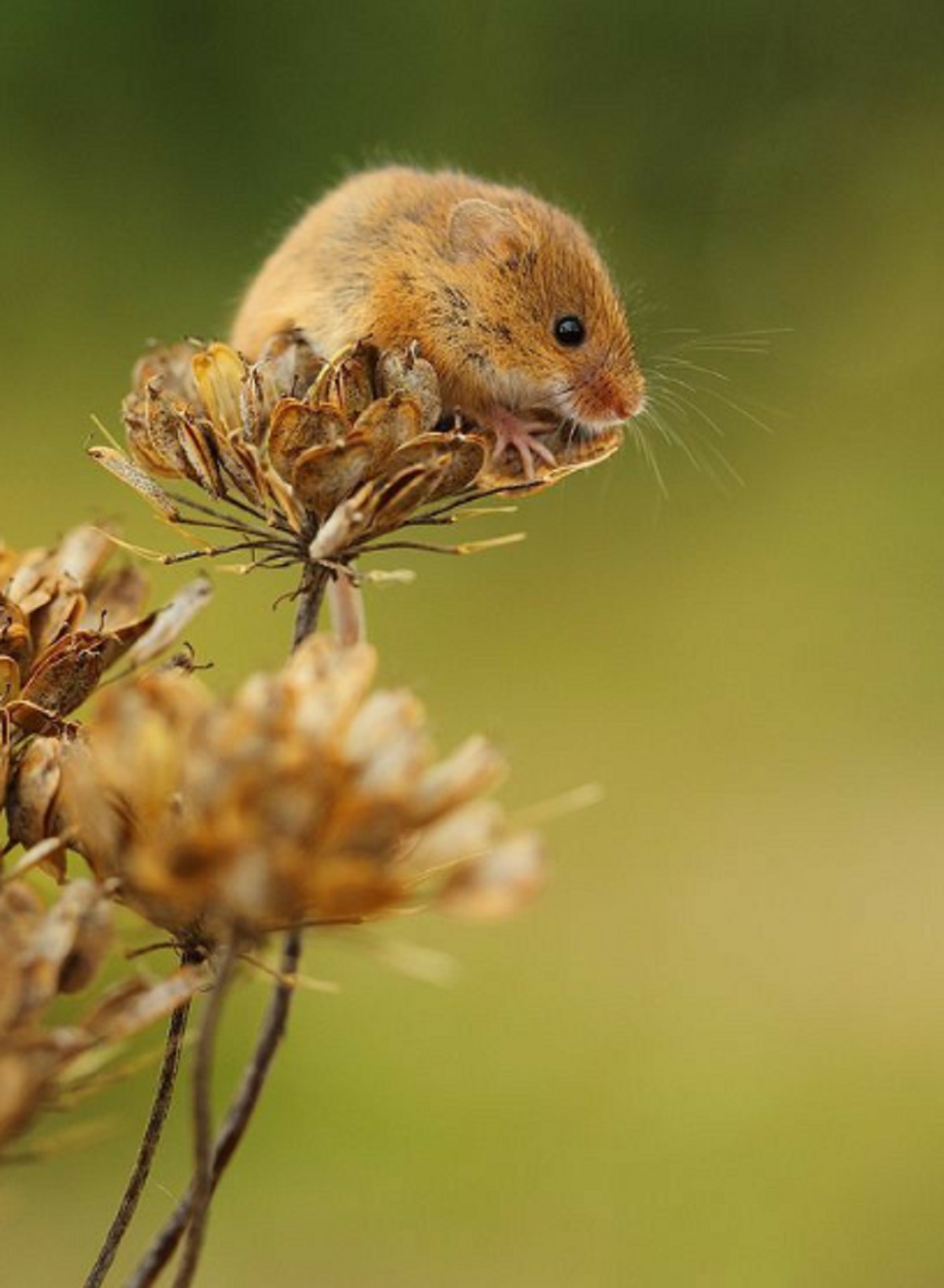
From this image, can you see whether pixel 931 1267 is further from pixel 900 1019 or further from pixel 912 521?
pixel 912 521

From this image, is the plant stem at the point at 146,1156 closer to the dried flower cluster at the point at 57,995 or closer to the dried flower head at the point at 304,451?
the dried flower cluster at the point at 57,995

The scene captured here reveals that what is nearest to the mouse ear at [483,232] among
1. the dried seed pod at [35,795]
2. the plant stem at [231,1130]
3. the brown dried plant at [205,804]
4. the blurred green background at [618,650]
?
the brown dried plant at [205,804]

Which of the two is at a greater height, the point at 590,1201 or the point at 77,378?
the point at 77,378

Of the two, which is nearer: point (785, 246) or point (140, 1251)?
point (140, 1251)

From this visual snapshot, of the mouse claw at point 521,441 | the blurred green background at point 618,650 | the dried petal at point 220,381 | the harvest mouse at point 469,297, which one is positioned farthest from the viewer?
the blurred green background at point 618,650

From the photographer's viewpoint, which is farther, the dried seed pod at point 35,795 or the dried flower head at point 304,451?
the dried flower head at point 304,451

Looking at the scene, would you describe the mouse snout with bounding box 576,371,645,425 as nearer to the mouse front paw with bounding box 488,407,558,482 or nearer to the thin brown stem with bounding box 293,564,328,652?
the mouse front paw with bounding box 488,407,558,482

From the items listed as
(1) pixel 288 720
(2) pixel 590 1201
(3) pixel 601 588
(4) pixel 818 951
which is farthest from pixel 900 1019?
(1) pixel 288 720
